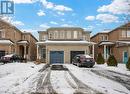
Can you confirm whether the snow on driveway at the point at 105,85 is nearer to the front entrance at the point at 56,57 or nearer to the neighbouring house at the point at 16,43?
the front entrance at the point at 56,57

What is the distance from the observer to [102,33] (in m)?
64.0

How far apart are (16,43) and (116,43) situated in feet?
63.8

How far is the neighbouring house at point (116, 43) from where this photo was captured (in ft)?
173

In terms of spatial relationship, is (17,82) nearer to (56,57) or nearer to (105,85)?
(105,85)

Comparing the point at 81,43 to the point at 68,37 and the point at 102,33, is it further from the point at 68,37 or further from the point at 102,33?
the point at 102,33

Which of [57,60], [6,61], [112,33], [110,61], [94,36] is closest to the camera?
[110,61]

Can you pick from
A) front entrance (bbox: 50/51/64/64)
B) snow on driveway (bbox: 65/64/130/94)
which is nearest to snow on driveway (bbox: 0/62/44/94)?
snow on driveway (bbox: 65/64/130/94)

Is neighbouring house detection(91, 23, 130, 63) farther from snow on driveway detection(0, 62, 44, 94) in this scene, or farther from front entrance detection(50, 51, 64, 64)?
snow on driveway detection(0, 62, 44, 94)

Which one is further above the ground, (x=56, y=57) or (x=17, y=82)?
(x=56, y=57)

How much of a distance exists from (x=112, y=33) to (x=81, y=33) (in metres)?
7.74

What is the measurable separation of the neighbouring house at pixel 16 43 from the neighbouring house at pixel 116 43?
14444 mm

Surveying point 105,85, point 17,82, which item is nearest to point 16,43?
point 17,82

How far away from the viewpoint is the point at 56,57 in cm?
5047

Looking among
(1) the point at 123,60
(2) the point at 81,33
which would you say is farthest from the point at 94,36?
(1) the point at 123,60
